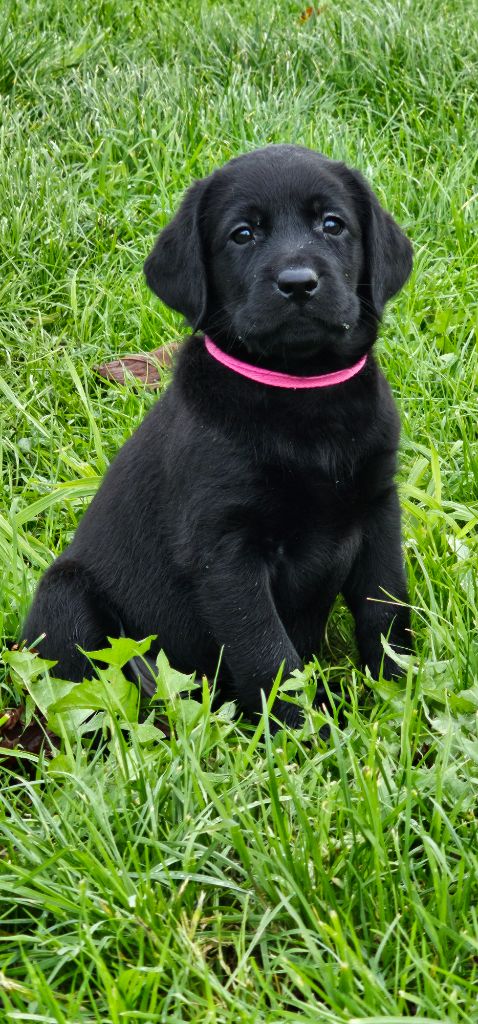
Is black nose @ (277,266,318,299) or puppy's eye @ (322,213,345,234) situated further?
puppy's eye @ (322,213,345,234)

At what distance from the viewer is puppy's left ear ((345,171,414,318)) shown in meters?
2.95

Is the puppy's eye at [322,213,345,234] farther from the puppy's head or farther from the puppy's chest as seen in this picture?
the puppy's chest

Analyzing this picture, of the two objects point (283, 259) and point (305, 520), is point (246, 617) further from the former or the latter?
point (283, 259)

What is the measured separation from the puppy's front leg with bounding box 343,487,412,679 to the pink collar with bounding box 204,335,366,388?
11.8 inches

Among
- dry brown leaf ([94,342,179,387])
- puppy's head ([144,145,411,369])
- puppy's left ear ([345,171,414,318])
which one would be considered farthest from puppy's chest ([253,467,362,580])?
dry brown leaf ([94,342,179,387])

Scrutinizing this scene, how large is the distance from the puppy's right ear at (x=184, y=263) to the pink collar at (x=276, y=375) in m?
0.12

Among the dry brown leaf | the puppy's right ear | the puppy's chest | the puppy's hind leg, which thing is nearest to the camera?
the puppy's chest

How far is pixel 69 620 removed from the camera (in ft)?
10.2

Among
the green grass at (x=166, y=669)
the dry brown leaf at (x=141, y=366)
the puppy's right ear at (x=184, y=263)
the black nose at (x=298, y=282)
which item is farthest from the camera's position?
the dry brown leaf at (x=141, y=366)

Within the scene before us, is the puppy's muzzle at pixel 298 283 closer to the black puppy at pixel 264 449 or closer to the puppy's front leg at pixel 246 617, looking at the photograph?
the black puppy at pixel 264 449

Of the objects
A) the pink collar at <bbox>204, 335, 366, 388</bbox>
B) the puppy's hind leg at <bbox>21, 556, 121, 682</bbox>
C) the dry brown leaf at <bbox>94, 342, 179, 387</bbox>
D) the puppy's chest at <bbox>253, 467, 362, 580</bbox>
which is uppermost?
the pink collar at <bbox>204, 335, 366, 388</bbox>

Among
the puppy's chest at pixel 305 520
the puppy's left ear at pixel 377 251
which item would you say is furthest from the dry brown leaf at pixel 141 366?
the puppy's chest at pixel 305 520

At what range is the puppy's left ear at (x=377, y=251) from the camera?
2951 millimetres

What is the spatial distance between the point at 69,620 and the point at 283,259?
1021 mm
